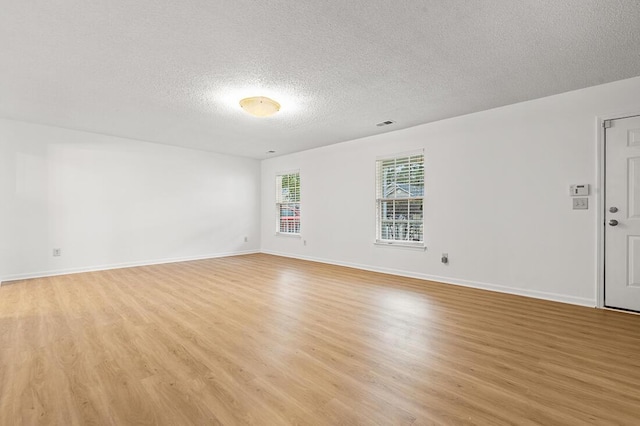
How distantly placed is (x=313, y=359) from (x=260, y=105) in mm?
2860

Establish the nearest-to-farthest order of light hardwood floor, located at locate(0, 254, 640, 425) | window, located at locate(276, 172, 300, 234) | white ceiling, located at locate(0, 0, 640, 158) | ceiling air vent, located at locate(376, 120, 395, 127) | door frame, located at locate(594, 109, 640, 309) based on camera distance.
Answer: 1. light hardwood floor, located at locate(0, 254, 640, 425)
2. white ceiling, located at locate(0, 0, 640, 158)
3. door frame, located at locate(594, 109, 640, 309)
4. ceiling air vent, located at locate(376, 120, 395, 127)
5. window, located at locate(276, 172, 300, 234)

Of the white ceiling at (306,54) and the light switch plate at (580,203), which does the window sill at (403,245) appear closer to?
the light switch plate at (580,203)

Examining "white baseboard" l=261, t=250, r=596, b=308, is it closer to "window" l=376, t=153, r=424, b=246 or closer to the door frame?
the door frame

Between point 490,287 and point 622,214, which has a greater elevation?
point 622,214

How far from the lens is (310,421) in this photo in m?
1.49

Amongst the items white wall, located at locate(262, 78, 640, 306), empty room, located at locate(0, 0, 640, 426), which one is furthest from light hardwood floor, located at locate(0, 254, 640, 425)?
white wall, located at locate(262, 78, 640, 306)

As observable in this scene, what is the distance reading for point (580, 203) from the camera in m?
3.45

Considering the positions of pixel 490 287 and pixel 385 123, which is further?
pixel 385 123

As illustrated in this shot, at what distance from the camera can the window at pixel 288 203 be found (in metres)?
7.27

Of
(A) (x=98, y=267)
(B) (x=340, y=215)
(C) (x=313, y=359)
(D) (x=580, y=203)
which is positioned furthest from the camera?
(B) (x=340, y=215)

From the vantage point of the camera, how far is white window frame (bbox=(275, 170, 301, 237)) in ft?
→ 23.7

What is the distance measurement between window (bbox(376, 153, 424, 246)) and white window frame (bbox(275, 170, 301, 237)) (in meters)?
2.34

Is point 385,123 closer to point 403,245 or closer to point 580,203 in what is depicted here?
point 403,245

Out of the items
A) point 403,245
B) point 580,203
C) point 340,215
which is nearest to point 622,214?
point 580,203
